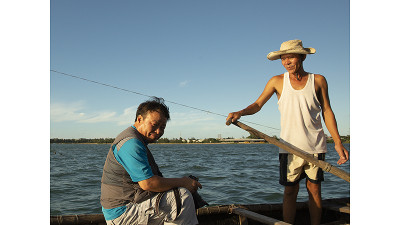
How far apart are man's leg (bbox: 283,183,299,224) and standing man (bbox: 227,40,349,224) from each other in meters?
0.05

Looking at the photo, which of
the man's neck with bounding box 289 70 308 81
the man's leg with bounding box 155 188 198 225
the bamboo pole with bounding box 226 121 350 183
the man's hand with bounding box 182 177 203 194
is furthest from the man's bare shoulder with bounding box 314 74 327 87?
the man's leg with bounding box 155 188 198 225

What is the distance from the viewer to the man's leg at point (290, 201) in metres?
3.38

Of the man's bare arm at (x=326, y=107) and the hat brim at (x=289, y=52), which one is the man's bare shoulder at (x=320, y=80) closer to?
the man's bare arm at (x=326, y=107)

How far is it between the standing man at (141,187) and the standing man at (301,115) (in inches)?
36.1

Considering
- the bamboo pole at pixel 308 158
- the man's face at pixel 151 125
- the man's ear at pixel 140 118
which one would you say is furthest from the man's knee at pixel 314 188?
the man's ear at pixel 140 118

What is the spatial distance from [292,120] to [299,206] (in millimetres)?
1863

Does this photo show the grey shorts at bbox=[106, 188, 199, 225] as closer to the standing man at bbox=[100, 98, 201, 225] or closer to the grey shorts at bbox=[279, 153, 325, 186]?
the standing man at bbox=[100, 98, 201, 225]

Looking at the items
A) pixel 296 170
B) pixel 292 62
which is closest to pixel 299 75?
pixel 292 62

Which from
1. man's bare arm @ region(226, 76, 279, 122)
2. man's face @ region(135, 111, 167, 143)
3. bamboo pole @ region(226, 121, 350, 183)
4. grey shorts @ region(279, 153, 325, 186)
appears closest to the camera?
man's face @ region(135, 111, 167, 143)

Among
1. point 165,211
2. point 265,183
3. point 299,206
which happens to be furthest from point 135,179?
point 265,183

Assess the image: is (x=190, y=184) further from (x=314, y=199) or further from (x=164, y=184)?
(x=314, y=199)

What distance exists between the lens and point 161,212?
245 cm

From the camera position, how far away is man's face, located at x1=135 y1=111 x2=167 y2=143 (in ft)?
8.39

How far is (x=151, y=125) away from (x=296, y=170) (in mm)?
1684
